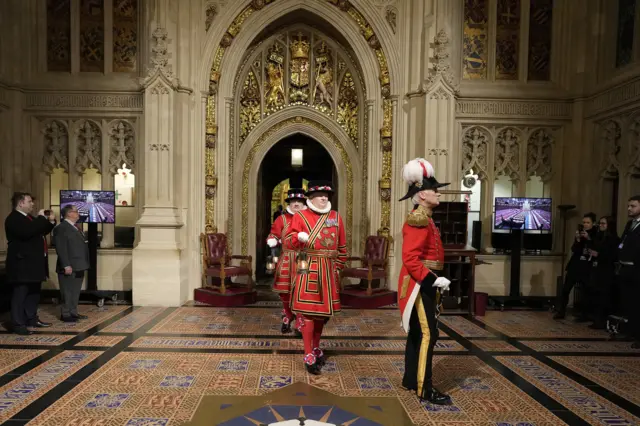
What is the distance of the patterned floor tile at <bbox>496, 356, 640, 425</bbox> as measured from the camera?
3.36 m

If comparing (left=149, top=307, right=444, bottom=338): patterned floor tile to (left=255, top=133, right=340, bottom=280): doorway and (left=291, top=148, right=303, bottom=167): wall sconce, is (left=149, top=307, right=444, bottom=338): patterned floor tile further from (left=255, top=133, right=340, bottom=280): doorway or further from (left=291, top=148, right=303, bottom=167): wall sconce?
(left=255, top=133, right=340, bottom=280): doorway

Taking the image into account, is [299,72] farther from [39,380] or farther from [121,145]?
[39,380]

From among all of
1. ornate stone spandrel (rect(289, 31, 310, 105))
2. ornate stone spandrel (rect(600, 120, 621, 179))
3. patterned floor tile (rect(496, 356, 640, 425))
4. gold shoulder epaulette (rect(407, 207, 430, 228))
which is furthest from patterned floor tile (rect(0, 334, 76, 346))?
ornate stone spandrel (rect(600, 120, 621, 179))

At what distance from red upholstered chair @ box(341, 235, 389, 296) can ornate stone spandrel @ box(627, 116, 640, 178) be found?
3.97 metres

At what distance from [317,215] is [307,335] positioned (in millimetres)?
1138

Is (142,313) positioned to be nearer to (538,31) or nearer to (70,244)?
(70,244)

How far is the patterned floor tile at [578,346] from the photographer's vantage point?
16.6 ft

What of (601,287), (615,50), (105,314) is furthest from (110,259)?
(615,50)

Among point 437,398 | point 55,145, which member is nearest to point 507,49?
point 437,398

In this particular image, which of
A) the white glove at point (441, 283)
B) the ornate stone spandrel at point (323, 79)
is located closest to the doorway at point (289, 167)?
the ornate stone spandrel at point (323, 79)

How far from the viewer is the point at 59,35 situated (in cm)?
816

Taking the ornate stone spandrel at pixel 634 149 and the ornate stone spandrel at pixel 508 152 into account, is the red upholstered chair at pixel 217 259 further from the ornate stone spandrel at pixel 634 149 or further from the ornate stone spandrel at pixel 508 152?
the ornate stone spandrel at pixel 634 149

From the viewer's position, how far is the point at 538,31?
Result: 8297 mm

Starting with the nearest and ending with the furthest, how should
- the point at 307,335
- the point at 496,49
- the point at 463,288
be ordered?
the point at 307,335, the point at 463,288, the point at 496,49
